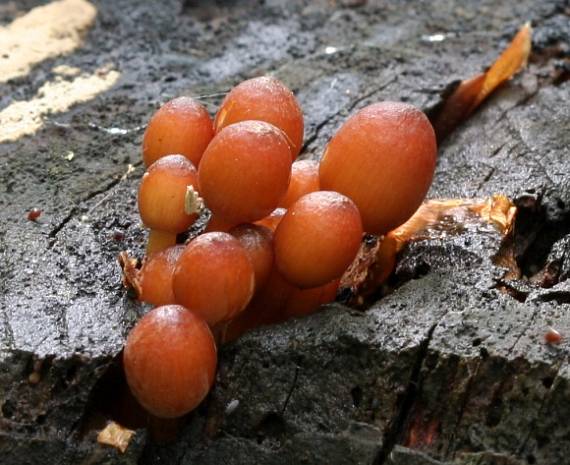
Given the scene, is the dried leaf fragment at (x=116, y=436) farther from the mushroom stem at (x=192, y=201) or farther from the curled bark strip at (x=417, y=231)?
the curled bark strip at (x=417, y=231)

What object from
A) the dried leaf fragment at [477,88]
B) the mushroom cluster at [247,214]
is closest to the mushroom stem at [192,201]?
the mushroom cluster at [247,214]

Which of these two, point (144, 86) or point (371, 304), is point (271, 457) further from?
point (144, 86)

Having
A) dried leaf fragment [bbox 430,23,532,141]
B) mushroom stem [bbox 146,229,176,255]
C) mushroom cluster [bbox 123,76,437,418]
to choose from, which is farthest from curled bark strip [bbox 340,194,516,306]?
dried leaf fragment [bbox 430,23,532,141]

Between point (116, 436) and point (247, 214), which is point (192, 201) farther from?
point (116, 436)

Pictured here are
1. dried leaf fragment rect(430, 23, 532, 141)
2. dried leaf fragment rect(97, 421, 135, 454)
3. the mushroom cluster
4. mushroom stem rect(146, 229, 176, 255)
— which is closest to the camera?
the mushroom cluster

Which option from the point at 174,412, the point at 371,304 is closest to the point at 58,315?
the point at 174,412

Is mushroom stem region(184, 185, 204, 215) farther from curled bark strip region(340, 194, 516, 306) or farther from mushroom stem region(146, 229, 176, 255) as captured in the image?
curled bark strip region(340, 194, 516, 306)

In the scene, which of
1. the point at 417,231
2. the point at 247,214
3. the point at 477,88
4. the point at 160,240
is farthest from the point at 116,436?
the point at 477,88
